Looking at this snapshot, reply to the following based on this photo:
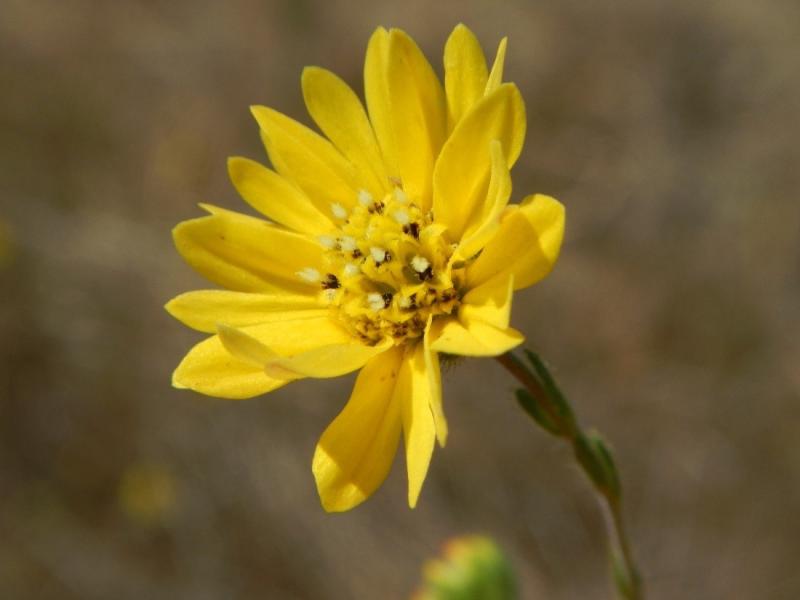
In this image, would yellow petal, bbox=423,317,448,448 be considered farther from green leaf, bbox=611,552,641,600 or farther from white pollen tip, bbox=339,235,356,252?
green leaf, bbox=611,552,641,600

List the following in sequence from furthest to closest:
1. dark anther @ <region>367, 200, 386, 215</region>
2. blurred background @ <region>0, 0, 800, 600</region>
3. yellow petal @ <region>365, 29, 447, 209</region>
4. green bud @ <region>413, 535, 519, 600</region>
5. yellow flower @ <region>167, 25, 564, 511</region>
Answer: blurred background @ <region>0, 0, 800, 600</region>, green bud @ <region>413, 535, 519, 600</region>, dark anther @ <region>367, 200, 386, 215</region>, yellow petal @ <region>365, 29, 447, 209</region>, yellow flower @ <region>167, 25, 564, 511</region>

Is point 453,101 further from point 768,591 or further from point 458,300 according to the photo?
point 768,591

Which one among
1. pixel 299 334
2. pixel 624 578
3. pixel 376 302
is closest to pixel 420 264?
pixel 376 302

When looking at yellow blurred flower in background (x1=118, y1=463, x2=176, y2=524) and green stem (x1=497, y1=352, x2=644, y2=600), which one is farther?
yellow blurred flower in background (x1=118, y1=463, x2=176, y2=524)

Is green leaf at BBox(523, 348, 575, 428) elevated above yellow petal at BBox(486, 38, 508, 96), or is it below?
below

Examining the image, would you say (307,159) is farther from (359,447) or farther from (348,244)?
(359,447)

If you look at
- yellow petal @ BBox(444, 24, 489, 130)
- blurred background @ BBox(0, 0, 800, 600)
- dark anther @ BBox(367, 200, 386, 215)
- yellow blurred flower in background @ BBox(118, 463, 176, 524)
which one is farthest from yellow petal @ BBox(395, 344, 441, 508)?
yellow blurred flower in background @ BBox(118, 463, 176, 524)
